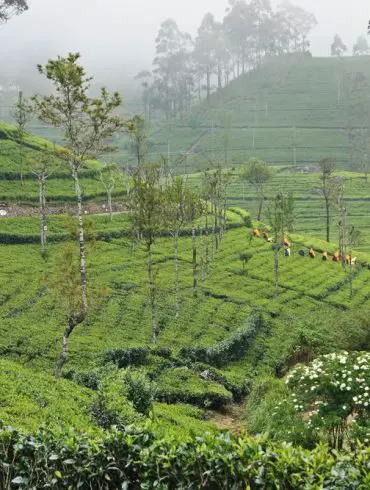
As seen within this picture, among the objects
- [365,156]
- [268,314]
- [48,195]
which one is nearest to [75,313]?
[268,314]

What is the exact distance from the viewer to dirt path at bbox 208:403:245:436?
97.6 feet

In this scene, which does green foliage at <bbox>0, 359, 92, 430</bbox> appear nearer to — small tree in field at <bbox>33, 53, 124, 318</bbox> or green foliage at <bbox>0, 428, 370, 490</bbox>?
green foliage at <bbox>0, 428, 370, 490</bbox>

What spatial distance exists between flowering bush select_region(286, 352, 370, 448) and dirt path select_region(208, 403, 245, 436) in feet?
31.4

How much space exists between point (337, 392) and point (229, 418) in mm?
13565

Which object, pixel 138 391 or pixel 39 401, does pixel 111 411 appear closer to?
pixel 39 401

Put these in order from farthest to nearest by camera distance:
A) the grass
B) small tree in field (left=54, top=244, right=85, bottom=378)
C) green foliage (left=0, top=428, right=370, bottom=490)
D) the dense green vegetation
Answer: the grass → small tree in field (left=54, top=244, right=85, bottom=378) → the dense green vegetation → green foliage (left=0, top=428, right=370, bottom=490)

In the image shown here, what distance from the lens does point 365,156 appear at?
486ft

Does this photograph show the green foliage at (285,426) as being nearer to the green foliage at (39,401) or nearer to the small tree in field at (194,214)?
the green foliage at (39,401)

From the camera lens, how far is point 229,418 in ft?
104

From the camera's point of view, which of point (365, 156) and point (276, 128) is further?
point (276, 128)

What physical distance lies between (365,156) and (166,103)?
78035mm

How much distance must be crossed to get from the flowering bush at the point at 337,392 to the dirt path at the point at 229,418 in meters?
9.56

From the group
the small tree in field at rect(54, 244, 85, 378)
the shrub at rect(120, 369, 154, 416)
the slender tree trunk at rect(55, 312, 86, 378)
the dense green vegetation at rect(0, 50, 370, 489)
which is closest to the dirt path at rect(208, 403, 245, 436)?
the dense green vegetation at rect(0, 50, 370, 489)

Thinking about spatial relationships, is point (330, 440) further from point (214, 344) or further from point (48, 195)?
point (48, 195)
